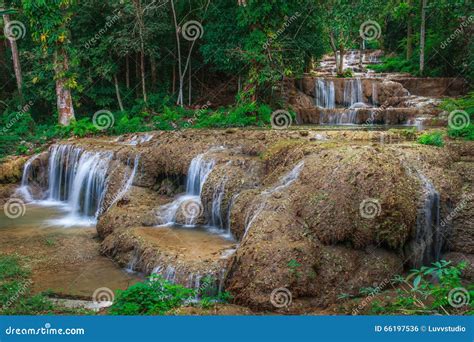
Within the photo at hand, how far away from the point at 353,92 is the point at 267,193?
39.8 ft

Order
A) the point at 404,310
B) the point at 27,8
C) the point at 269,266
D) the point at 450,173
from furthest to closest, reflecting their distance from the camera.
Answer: the point at 27,8
the point at 450,173
the point at 269,266
the point at 404,310

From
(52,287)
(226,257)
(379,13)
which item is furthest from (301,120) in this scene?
(52,287)

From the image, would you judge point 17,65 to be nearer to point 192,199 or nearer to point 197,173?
point 197,173

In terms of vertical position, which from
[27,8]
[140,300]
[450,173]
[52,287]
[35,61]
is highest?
[27,8]

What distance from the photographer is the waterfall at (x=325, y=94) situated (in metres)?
20.3

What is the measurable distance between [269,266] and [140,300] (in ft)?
7.34

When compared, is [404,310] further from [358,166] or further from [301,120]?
[301,120]

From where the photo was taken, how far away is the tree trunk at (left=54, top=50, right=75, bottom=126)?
18.5 metres

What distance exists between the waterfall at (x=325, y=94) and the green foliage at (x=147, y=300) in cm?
1512

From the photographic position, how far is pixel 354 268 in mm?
7809

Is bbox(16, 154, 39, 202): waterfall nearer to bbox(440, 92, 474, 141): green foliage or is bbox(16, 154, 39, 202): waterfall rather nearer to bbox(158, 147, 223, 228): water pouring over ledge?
bbox(158, 147, 223, 228): water pouring over ledge

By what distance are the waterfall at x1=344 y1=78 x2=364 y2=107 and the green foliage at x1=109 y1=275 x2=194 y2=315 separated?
49.7 feet

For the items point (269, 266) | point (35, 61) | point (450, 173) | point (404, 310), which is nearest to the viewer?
point (404, 310)

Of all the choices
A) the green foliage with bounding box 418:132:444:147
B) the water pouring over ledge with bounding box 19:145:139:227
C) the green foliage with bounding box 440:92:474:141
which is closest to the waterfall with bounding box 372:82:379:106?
the green foliage with bounding box 440:92:474:141
